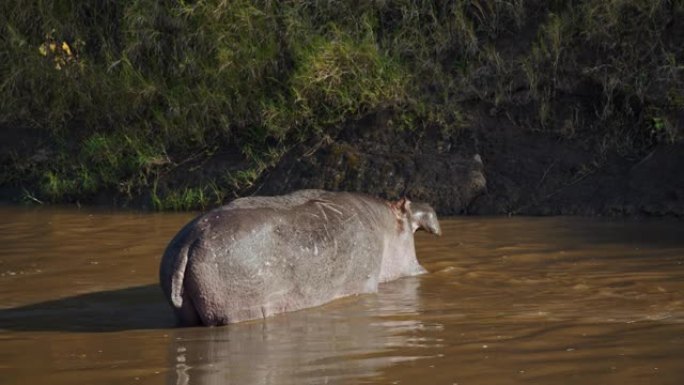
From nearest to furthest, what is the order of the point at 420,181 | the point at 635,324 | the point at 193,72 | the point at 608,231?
1. the point at 635,324
2. the point at 608,231
3. the point at 420,181
4. the point at 193,72

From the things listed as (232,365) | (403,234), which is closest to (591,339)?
(232,365)

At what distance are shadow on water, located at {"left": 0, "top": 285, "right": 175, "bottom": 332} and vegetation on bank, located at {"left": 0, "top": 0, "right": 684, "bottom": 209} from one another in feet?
11.3

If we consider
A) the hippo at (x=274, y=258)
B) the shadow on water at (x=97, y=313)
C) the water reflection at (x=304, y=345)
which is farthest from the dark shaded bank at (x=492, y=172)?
the shadow on water at (x=97, y=313)

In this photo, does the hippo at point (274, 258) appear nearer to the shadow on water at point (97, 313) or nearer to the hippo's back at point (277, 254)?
the hippo's back at point (277, 254)

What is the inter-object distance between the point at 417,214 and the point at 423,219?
61 mm

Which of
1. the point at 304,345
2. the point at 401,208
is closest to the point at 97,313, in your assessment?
the point at 304,345

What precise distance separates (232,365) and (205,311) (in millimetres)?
874

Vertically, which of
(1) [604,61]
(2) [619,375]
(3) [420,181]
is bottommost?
(2) [619,375]

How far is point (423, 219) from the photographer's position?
8.91 meters

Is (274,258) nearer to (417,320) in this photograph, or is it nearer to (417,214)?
(417,320)

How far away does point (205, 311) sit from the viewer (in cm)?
678

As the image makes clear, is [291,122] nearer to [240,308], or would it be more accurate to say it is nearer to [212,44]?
[212,44]

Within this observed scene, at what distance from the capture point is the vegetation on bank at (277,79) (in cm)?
1108

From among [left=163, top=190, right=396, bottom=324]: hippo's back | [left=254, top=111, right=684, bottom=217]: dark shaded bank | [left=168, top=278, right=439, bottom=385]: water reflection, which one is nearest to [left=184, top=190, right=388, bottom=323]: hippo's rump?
[left=163, top=190, right=396, bottom=324]: hippo's back
